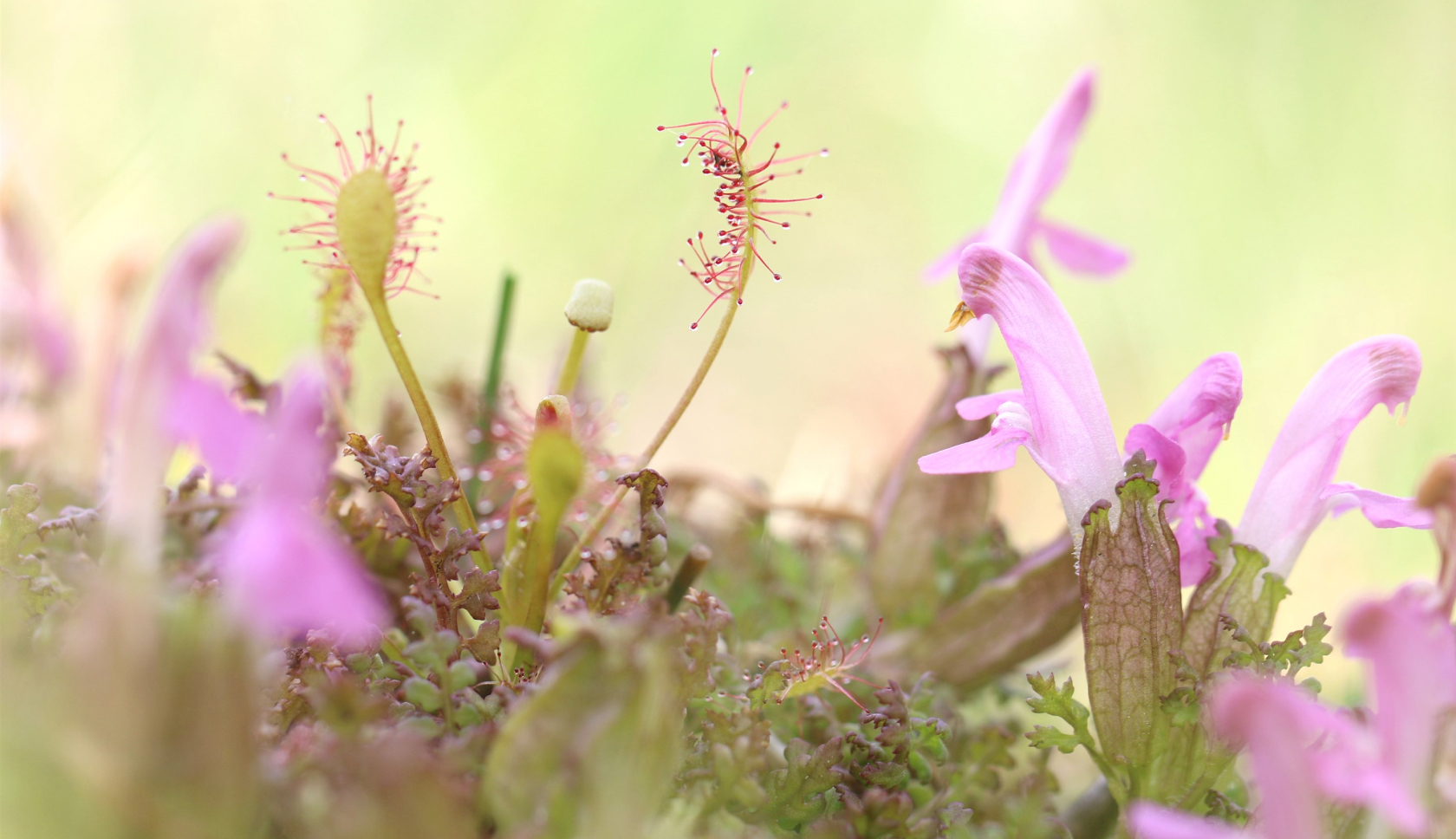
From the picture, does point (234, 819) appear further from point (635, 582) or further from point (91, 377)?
point (91, 377)

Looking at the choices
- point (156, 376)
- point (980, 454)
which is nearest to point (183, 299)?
point (156, 376)

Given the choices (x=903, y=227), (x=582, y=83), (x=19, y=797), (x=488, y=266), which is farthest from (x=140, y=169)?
(x=903, y=227)

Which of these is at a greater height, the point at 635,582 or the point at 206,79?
the point at 206,79

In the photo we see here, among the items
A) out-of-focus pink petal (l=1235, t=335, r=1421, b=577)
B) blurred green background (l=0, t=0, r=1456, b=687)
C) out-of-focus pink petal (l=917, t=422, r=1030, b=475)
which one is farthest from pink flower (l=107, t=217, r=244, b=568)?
blurred green background (l=0, t=0, r=1456, b=687)

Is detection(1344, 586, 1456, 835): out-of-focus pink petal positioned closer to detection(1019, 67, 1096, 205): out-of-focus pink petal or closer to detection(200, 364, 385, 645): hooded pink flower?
detection(200, 364, 385, 645): hooded pink flower

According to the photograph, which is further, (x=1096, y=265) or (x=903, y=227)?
(x=903, y=227)

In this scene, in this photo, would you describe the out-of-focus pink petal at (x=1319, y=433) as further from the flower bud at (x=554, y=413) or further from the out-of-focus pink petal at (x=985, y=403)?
the flower bud at (x=554, y=413)

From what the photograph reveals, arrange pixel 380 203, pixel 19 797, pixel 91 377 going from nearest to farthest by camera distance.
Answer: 1. pixel 19 797
2. pixel 380 203
3. pixel 91 377

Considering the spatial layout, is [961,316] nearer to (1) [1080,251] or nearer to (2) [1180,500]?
(2) [1180,500]
